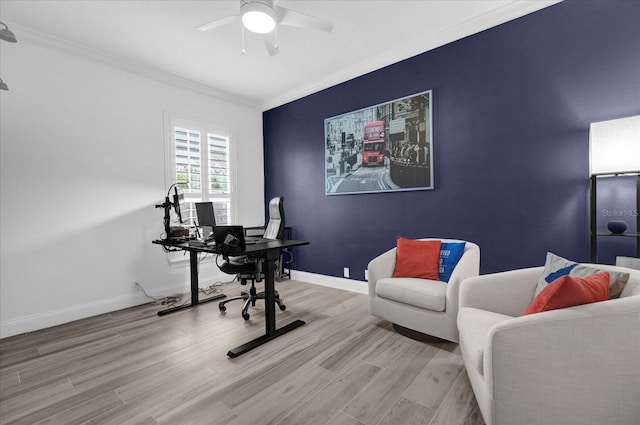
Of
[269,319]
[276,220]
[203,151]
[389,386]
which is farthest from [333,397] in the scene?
[203,151]

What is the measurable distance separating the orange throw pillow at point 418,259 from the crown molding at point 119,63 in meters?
3.65

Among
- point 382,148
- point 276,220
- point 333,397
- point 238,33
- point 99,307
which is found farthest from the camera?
point 382,148

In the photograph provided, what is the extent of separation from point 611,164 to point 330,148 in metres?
2.96

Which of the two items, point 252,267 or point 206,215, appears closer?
point 252,267

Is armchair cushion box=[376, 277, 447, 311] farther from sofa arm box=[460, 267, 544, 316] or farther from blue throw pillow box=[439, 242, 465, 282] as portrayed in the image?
sofa arm box=[460, 267, 544, 316]

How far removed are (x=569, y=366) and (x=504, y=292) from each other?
685 mm

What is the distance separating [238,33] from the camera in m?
3.07

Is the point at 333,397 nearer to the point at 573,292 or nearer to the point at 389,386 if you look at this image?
the point at 389,386

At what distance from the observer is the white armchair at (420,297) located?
2.25 meters

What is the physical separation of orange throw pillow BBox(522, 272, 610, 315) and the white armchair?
91cm

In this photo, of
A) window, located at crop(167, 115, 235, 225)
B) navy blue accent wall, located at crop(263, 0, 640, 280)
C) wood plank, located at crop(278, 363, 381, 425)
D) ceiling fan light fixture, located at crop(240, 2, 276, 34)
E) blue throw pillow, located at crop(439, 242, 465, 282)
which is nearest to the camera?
wood plank, located at crop(278, 363, 381, 425)

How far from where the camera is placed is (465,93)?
3.02 m

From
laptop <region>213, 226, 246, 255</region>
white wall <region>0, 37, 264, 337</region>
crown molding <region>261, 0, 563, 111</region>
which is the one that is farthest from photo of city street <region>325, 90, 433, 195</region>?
white wall <region>0, 37, 264, 337</region>

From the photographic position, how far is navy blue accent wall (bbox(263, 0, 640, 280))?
92.9 inches
